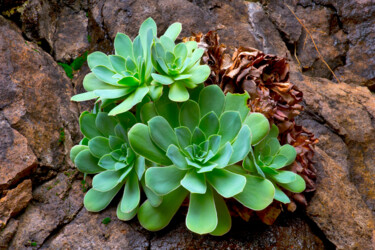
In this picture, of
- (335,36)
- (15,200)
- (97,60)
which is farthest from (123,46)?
(335,36)

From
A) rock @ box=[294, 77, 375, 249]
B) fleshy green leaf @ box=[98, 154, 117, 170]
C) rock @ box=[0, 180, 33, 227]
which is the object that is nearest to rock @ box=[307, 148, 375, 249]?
rock @ box=[294, 77, 375, 249]

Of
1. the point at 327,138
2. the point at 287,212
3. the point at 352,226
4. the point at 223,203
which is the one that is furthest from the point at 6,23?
the point at 352,226

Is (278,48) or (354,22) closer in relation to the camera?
(278,48)

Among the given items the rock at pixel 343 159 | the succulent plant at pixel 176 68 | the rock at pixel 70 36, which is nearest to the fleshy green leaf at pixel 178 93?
the succulent plant at pixel 176 68

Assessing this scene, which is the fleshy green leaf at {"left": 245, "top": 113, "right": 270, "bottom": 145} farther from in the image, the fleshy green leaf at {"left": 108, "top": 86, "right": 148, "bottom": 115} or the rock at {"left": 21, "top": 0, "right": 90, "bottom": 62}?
the rock at {"left": 21, "top": 0, "right": 90, "bottom": 62}

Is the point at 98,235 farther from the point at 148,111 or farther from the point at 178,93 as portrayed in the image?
the point at 178,93

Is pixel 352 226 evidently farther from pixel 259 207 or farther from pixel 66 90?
pixel 66 90

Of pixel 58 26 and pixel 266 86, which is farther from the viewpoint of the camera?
pixel 58 26
